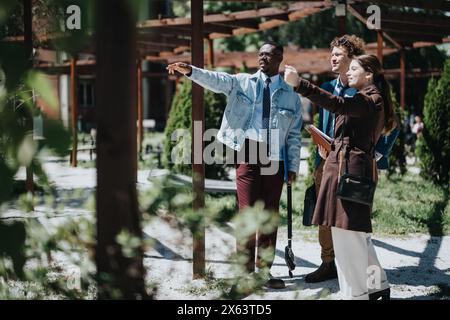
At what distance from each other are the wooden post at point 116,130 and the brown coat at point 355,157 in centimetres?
219

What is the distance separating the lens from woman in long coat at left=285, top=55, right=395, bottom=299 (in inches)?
135

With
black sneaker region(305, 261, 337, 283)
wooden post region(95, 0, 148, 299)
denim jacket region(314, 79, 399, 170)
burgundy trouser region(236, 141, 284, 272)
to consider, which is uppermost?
wooden post region(95, 0, 148, 299)

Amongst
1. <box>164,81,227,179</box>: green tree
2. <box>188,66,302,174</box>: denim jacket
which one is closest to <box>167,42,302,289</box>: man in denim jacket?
<box>188,66,302,174</box>: denim jacket

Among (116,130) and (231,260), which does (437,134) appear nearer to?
(231,260)

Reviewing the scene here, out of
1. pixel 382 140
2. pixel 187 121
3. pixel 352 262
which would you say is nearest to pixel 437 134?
pixel 187 121

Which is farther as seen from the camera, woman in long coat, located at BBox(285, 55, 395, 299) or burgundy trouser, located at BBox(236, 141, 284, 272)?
burgundy trouser, located at BBox(236, 141, 284, 272)

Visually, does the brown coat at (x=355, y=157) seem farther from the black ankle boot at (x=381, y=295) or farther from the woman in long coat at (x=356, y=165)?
the black ankle boot at (x=381, y=295)

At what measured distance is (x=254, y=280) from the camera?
66.0 inches

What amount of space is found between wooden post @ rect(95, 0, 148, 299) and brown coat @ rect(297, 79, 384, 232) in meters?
2.19

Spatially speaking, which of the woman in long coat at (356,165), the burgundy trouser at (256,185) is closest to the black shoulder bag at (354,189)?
the woman in long coat at (356,165)

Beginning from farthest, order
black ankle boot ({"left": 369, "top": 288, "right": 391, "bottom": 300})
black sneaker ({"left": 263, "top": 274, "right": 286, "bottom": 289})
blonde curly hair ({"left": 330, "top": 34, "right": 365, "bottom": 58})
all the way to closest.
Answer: black sneaker ({"left": 263, "top": 274, "right": 286, "bottom": 289}) < blonde curly hair ({"left": 330, "top": 34, "right": 365, "bottom": 58}) < black ankle boot ({"left": 369, "top": 288, "right": 391, "bottom": 300})

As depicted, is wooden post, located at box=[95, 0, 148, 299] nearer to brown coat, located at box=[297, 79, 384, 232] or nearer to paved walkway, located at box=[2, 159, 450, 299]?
paved walkway, located at box=[2, 159, 450, 299]
